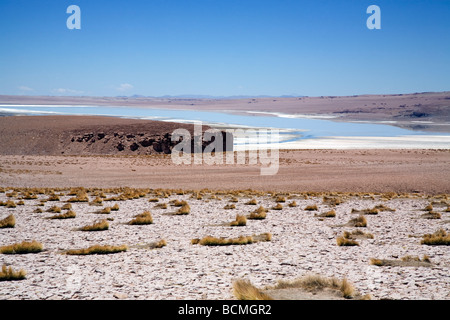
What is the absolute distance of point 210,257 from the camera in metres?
9.12

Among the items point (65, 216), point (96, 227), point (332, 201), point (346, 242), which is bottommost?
point (332, 201)

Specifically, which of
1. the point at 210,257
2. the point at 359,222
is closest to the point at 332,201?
the point at 359,222

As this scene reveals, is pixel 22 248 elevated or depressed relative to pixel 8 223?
elevated

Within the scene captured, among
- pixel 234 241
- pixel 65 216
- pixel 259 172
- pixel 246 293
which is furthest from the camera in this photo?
pixel 259 172

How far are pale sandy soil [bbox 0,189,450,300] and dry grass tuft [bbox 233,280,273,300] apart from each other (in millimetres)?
245

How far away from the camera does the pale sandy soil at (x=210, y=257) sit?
6.80 meters

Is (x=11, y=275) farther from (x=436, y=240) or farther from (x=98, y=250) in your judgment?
(x=436, y=240)

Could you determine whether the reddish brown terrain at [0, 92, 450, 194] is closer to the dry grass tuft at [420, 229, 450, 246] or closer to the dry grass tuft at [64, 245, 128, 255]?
the dry grass tuft at [420, 229, 450, 246]

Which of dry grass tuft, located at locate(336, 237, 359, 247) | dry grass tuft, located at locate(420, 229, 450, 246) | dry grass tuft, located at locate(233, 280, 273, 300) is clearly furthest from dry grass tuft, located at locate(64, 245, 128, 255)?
dry grass tuft, located at locate(420, 229, 450, 246)

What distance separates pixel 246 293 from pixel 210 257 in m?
3.14

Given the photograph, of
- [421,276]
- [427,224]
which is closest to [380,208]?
[427,224]

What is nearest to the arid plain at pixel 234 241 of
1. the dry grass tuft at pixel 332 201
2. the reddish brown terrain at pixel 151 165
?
the dry grass tuft at pixel 332 201

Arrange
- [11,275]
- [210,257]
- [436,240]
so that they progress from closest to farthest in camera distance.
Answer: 1. [11,275]
2. [210,257]
3. [436,240]

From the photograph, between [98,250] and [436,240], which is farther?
[436,240]
